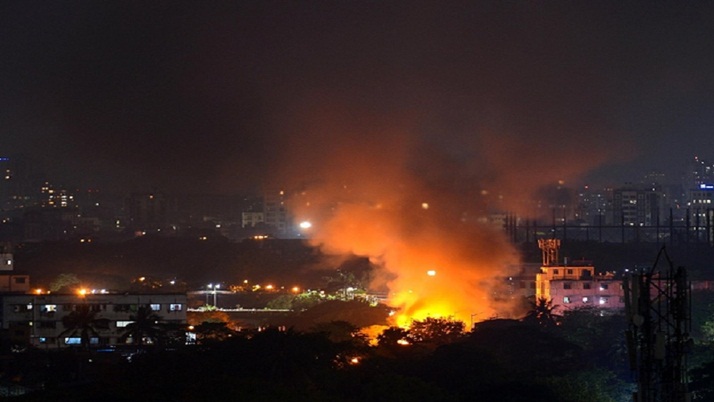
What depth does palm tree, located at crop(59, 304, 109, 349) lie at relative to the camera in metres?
23.3

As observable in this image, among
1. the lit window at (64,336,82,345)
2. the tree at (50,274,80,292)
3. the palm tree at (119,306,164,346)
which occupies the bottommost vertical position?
the lit window at (64,336,82,345)

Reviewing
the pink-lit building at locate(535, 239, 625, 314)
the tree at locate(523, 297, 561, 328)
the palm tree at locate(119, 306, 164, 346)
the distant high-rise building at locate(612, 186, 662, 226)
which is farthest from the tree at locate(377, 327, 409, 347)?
the distant high-rise building at locate(612, 186, 662, 226)

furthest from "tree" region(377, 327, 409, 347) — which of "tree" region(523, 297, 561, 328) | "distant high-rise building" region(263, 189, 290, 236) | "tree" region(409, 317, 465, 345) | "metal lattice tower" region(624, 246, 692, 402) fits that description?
"distant high-rise building" region(263, 189, 290, 236)

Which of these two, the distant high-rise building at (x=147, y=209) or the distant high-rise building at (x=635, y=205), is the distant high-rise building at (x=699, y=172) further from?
the distant high-rise building at (x=147, y=209)

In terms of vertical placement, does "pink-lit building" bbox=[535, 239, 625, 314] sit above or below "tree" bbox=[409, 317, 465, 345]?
above

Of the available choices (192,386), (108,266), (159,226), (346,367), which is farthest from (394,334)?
(159,226)

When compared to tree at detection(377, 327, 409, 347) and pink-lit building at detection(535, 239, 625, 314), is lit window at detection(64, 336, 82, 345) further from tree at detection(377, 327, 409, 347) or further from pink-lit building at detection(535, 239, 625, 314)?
pink-lit building at detection(535, 239, 625, 314)

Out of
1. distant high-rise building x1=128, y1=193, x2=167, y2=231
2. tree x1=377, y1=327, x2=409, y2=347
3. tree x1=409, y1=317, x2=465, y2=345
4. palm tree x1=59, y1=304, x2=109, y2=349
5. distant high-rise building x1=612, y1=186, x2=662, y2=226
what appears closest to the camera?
tree x1=377, y1=327, x2=409, y2=347

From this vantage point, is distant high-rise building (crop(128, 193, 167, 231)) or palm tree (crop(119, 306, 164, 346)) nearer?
palm tree (crop(119, 306, 164, 346))

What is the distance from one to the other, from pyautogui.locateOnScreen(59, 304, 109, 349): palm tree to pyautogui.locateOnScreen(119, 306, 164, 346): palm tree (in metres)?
0.51

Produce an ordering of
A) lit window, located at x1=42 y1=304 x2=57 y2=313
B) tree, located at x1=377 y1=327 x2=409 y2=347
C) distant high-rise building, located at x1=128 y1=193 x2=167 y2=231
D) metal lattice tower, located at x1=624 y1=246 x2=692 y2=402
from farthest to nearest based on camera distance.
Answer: distant high-rise building, located at x1=128 y1=193 x2=167 y2=231
lit window, located at x1=42 y1=304 x2=57 y2=313
tree, located at x1=377 y1=327 x2=409 y2=347
metal lattice tower, located at x1=624 y1=246 x2=692 y2=402

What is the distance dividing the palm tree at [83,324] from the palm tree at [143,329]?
0.51 m

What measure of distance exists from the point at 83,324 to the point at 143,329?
3.47ft

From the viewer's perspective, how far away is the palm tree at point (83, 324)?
2330cm
